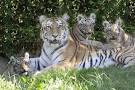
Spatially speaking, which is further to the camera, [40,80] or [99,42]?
[99,42]

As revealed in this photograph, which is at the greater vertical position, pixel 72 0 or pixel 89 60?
pixel 72 0

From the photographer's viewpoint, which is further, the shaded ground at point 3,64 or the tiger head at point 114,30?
the shaded ground at point 3,64

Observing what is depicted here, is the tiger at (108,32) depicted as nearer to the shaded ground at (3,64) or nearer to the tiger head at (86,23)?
the tiger head at (86,23)

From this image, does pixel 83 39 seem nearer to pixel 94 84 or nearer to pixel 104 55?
pixel 104 55

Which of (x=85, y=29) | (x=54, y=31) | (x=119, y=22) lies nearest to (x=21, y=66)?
(x=54, y=31)

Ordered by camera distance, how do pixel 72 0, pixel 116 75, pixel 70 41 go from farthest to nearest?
1. pixel 72 0
2. pixel 70 41
3. pixel 116 75

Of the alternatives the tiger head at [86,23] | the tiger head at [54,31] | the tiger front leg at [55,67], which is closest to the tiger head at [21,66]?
the tiger front leg at [55,67]

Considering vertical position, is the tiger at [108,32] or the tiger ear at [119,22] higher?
the tiger ear at [119,22]

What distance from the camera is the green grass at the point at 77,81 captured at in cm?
665

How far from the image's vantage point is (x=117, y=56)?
9180 mm

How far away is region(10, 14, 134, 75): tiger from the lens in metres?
8.57

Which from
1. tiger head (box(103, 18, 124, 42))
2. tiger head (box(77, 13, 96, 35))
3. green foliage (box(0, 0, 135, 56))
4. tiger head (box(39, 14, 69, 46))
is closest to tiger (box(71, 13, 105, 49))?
tiger head (box(77, 13, 96, 35))

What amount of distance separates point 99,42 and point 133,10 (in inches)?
53.8

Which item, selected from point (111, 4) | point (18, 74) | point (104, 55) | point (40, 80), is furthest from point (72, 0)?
point (40, 80)
